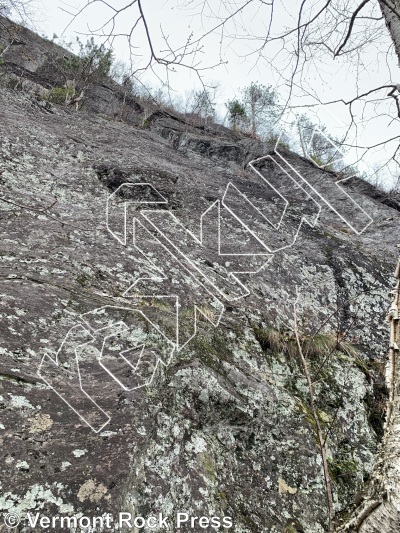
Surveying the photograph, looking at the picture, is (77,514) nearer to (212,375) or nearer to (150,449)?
(150,449)

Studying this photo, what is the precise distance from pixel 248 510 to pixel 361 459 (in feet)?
3.22

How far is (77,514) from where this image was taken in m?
1.49

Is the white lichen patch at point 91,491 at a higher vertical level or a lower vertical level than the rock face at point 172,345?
lower

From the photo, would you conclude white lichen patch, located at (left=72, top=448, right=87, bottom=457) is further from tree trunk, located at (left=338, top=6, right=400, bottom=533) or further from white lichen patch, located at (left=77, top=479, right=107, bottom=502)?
tree trunk, located at (left=338, top=6, right=400, bottom=533)

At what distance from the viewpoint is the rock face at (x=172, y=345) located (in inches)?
68.7

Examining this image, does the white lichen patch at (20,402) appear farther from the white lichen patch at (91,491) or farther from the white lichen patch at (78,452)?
the white lichen patch at (91,491)

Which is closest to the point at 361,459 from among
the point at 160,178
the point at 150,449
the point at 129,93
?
the point at 150,449

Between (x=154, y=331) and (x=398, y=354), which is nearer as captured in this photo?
(x=398, y=354)

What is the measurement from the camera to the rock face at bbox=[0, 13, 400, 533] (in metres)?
1.74

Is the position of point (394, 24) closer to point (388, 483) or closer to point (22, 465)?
point (388, 483)

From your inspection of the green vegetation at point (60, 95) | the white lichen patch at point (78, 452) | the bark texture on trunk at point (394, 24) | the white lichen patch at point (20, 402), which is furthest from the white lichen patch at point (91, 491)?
the green vegetation at point (60, 95)
